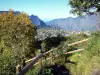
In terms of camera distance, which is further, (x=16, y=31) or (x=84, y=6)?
(x=16, y=31)

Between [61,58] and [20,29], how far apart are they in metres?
16.2

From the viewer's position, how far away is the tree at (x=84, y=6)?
1495 cm

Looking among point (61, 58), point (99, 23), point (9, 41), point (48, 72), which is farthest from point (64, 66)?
point (9, 41)

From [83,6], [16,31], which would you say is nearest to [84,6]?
[83,6]

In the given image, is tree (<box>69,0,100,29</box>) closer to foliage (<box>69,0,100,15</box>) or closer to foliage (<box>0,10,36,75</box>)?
foliage (<box>69,0,100,15</box>)

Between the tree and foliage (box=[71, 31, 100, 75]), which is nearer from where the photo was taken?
foliage (box=[71, 31, 100, 75])

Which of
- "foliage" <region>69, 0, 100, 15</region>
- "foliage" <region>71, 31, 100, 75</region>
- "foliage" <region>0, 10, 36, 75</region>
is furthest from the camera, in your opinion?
"foliage" <region>0, 10, 36, 75</region>

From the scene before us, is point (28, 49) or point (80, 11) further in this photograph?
point (28, 49)

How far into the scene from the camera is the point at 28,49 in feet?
88.3

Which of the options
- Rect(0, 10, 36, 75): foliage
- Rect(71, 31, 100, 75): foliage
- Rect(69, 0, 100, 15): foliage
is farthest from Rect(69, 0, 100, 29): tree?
Rect(0, 10, 36, 75): foliage

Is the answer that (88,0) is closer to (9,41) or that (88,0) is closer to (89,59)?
(89,59)

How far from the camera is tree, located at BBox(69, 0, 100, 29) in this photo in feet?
49.1

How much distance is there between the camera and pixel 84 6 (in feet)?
50.5

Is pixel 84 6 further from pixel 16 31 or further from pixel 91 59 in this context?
pixel 16 31
